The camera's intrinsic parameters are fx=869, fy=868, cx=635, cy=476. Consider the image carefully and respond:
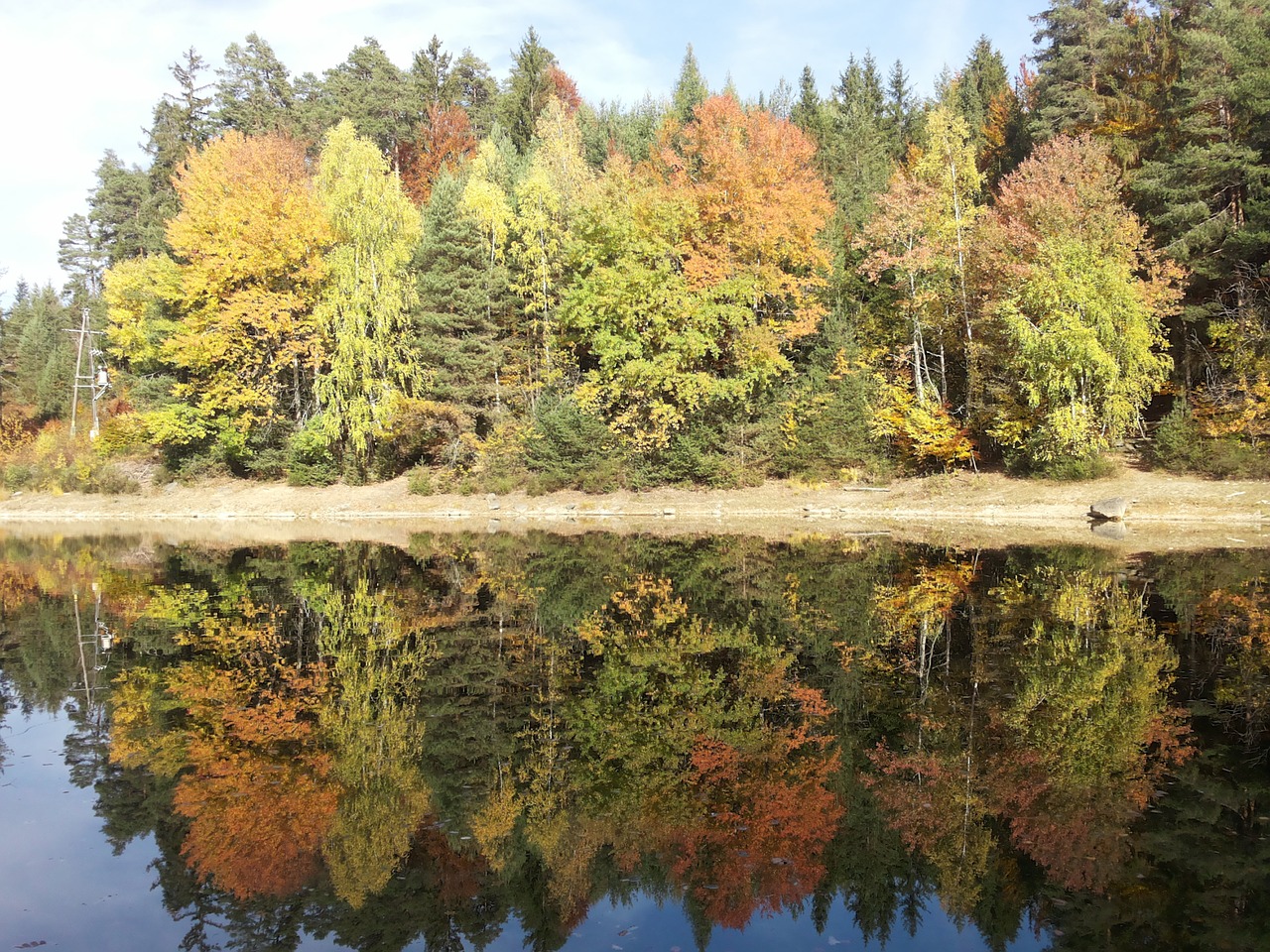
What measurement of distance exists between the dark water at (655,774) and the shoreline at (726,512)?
9962 mm

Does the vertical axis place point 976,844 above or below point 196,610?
below

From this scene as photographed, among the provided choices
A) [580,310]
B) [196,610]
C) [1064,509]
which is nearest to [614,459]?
[580,310]

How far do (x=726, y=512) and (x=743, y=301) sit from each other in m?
8.58

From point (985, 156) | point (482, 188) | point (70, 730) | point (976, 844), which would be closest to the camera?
point (976, 844)

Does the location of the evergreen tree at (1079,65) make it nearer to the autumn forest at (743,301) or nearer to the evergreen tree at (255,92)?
the autumn forest at (743,301)

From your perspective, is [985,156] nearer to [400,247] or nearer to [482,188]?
[482,188]

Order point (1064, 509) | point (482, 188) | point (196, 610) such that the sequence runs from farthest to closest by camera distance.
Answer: point (482, 188) < point (1064, 509) < point (196, 610)

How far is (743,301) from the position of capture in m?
34.1

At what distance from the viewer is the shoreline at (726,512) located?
24219 mm

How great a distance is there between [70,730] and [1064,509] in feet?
87.0

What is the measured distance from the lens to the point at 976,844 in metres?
6.32

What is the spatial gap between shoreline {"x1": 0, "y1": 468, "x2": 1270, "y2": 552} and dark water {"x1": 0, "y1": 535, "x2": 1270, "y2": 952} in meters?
9.96

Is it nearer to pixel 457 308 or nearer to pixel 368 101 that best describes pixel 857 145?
pixel 457 308

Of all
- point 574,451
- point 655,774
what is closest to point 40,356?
point 574,451
